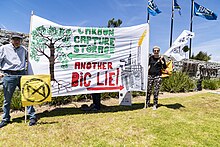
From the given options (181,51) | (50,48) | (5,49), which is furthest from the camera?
(181,51)

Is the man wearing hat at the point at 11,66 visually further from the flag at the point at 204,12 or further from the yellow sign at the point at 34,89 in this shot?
the flag at the point at 204,12

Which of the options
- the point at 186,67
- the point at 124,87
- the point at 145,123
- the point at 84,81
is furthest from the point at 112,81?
the point at 186,67

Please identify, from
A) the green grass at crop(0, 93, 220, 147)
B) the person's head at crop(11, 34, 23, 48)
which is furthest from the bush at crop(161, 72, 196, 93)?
the person's head at crop(11, 34, 23, 48)

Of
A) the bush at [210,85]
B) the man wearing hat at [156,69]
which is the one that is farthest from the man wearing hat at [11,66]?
the bush at [210,85]

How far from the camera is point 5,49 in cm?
394

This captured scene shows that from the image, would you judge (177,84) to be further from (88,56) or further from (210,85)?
(88,56)

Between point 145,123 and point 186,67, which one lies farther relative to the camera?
point 186,67

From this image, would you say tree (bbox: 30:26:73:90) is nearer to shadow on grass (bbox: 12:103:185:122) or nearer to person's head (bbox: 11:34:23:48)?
person's head (bbox: 11:34:23:48)

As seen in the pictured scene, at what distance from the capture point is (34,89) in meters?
4.14

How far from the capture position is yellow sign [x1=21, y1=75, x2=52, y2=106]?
4062 mm

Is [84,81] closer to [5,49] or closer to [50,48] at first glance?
[50,48]

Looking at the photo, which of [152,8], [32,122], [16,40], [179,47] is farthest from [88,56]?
[152,8]

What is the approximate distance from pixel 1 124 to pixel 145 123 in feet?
9.63

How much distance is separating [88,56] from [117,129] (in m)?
2.03
